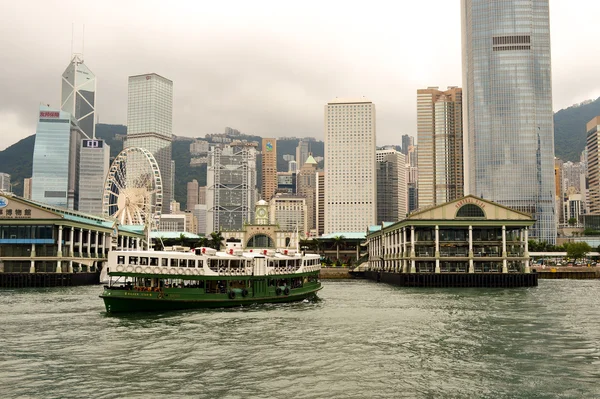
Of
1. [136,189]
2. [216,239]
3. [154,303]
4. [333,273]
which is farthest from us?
[216,239]

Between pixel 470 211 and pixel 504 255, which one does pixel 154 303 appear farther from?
pixel 504 255

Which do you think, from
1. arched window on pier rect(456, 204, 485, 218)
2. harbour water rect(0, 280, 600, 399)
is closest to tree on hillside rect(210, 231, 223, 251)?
arched window on pier rect(456, 204, 485, 218)

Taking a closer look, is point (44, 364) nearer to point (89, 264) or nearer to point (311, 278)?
point (311, 278)

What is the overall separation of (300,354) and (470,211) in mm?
81386

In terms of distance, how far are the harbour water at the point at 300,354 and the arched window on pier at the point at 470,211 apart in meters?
52.3

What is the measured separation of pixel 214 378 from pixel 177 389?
2.58 metres

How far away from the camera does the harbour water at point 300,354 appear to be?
91.6 ft

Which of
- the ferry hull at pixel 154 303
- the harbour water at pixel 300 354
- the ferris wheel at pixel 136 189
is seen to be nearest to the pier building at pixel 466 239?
the harbour water at pixel 300 354

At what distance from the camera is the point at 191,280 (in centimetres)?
5844

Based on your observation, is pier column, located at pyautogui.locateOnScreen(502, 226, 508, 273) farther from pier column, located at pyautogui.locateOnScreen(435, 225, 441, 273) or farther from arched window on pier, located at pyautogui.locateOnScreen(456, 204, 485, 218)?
pier column, located at pyautogui.locateOnScreen(435, 225, 441, 273)

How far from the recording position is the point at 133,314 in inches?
2136

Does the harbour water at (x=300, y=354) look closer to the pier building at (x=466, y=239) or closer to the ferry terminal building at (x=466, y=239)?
the pier building at (x=466, y=239)

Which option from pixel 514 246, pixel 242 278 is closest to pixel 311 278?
pixel 242 278

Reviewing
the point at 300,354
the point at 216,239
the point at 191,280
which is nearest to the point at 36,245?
the point at 191,280
